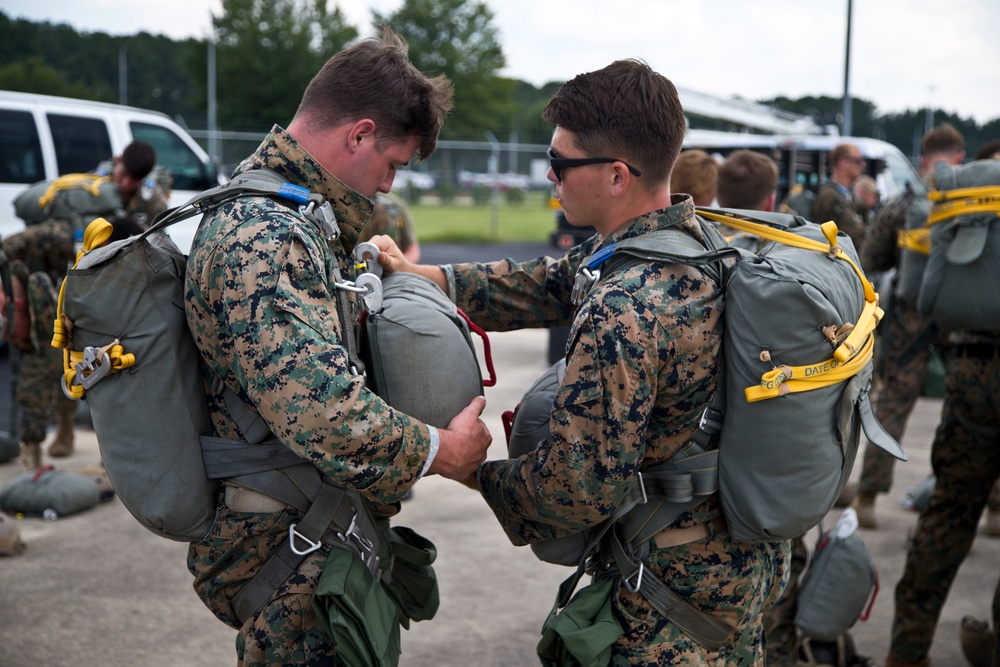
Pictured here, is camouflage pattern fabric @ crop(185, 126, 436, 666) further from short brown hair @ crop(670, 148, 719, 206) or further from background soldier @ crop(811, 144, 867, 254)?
background soldier @ crop(811, 144, 867, 254)

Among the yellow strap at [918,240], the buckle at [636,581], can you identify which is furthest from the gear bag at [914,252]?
the buckle at [636,581]

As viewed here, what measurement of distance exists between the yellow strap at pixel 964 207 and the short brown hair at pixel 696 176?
0.90 m

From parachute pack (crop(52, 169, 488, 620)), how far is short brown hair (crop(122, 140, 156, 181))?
4.12m

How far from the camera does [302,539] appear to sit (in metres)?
2.06

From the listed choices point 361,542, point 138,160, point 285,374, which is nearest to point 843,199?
point 138,160

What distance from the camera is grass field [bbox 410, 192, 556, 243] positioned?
2330 cm

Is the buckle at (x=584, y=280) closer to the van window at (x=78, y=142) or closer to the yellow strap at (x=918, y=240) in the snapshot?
the yellow strap at (x=918, y=240)

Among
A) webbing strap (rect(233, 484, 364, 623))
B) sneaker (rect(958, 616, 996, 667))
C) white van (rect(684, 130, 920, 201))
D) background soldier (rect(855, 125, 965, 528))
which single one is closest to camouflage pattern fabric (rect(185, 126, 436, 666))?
webbing strap (rect(233, 484, 364, 623))

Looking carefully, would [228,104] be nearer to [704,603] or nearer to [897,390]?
[897,390]

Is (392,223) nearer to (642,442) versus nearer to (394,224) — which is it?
(394,224)

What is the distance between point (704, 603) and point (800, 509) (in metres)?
0.33

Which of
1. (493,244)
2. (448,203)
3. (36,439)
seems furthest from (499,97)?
(36,439)

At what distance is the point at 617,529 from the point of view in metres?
2.15

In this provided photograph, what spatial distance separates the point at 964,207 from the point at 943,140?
3.18 metres
